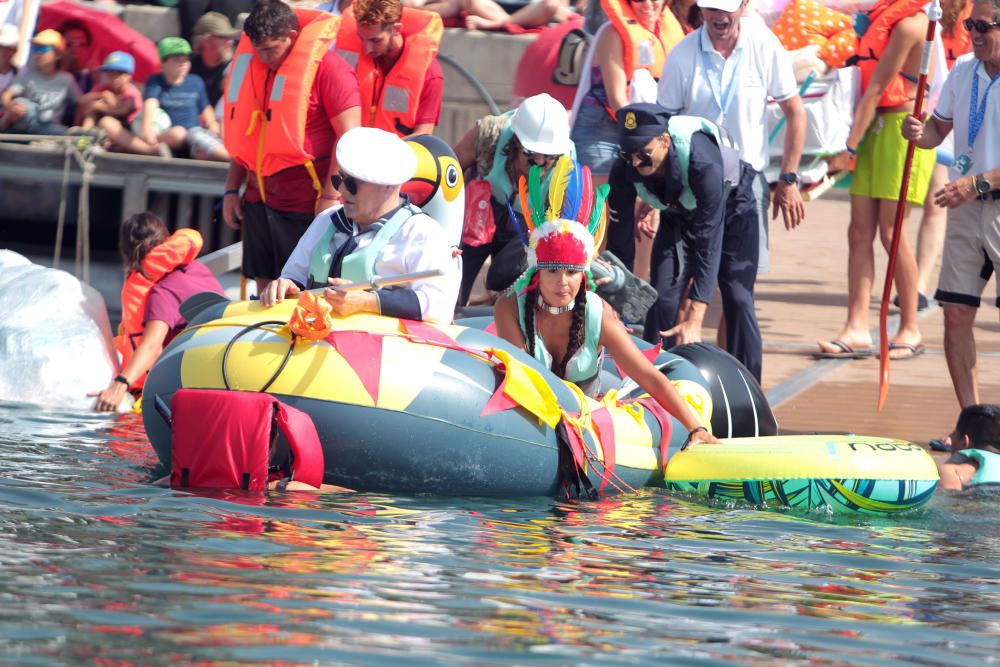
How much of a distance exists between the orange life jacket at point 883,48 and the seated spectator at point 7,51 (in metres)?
5.45

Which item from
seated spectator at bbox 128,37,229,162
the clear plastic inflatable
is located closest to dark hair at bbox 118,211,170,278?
the clear plastic inflatable

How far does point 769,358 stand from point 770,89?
1.66 m

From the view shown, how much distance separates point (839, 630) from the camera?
4.35m

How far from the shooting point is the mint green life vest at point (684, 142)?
736 centimetres

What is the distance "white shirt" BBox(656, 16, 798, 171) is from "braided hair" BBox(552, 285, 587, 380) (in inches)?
73.8

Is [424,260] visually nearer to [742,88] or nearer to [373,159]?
[373,159]

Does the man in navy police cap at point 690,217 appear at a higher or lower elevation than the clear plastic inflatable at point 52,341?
higher

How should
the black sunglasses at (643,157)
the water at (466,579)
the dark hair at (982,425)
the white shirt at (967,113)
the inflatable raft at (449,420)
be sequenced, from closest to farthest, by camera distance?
the water at (466,579)
the inflatable raft at (449,420)
the dark hair at (982,425)
the white shirt at (967,113)
the black sunglasses at (643,157)

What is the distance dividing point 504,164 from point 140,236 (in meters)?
1.87

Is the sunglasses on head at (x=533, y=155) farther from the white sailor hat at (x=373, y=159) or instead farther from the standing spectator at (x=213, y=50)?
the standing spectator at (x=213, y=50)

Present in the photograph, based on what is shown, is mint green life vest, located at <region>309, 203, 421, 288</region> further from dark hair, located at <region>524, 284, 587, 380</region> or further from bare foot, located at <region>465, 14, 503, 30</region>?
bare foot, located at <region>465, 14, 503, 30</region>

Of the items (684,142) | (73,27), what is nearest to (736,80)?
(684,142)

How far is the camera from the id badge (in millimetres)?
7332

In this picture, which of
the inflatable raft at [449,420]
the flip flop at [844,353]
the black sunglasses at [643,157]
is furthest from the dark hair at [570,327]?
the flip flop at [844,353]
